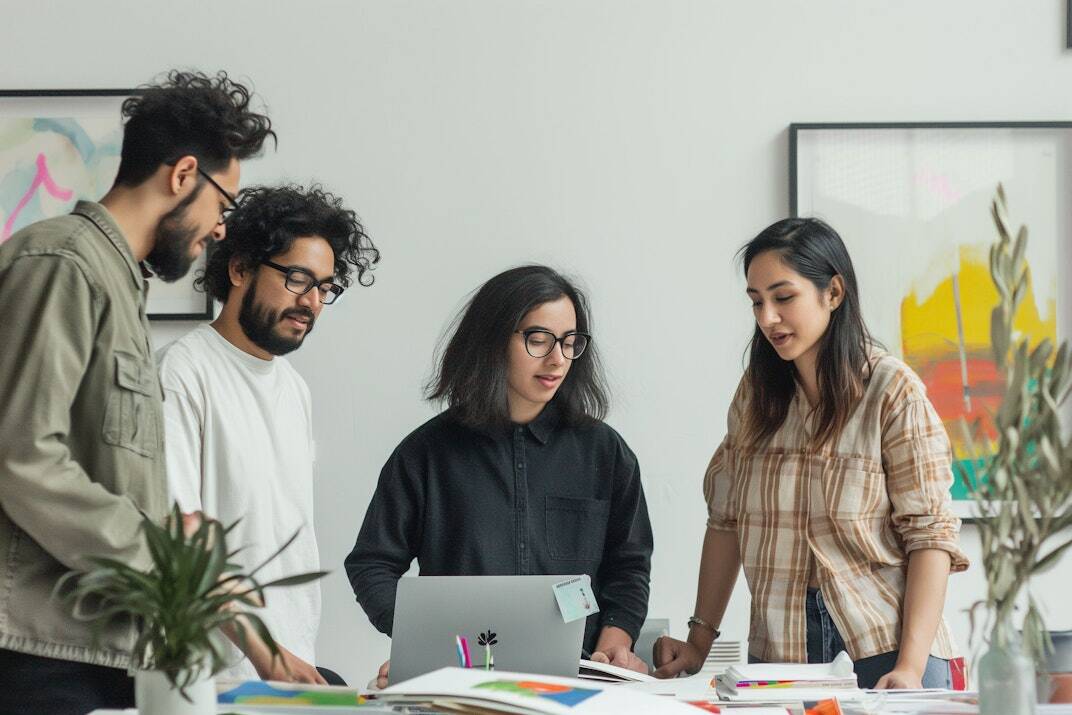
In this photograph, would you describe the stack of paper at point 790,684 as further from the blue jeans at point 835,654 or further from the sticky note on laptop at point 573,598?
the blue jeans at point 835,654

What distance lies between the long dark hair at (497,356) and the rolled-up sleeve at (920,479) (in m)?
0.69

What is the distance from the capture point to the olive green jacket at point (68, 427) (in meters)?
1.50

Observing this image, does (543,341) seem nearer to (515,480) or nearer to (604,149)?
(515,480)

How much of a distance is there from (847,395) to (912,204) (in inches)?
41.1

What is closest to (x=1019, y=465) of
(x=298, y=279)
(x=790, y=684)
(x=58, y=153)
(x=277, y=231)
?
(x=790, y=684)

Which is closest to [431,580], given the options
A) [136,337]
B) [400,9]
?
[136,337]

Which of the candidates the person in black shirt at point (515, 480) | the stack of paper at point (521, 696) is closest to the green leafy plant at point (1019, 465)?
the stack of paper at point (521, 696)

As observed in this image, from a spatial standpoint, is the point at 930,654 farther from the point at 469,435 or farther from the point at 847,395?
the point at 469,435

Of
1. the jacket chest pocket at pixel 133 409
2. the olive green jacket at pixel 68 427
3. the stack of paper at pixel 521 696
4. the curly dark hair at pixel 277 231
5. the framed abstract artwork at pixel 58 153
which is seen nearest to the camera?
the stack of paper at pixel 521 696

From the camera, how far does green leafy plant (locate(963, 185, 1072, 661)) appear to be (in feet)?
3.93

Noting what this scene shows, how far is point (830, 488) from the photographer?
215 centimetres

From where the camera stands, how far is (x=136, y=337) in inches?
67.2

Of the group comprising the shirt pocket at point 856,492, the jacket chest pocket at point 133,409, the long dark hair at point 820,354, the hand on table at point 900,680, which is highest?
the long dark hair at point 820,354

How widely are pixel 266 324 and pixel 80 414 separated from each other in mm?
770
